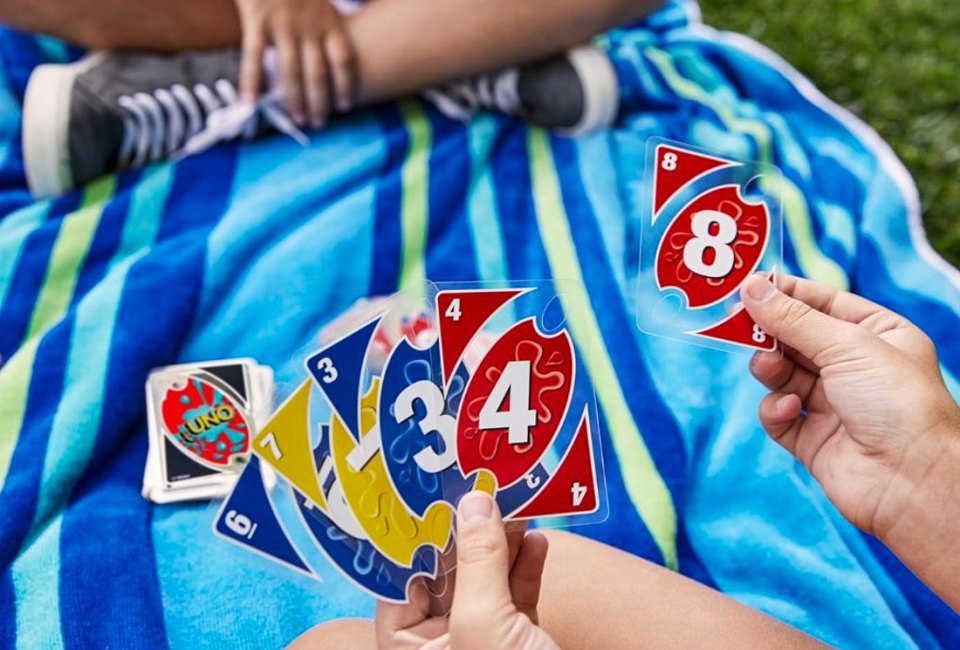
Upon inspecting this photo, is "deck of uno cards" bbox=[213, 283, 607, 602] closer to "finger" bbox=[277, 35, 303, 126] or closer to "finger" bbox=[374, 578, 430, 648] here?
"finger" bbox=[374, 578, 430, 648]

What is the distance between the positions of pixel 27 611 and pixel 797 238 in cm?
104

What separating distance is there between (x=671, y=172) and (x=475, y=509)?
425mm

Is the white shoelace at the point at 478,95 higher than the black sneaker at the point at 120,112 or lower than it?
higher

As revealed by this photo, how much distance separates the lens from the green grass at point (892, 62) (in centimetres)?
155

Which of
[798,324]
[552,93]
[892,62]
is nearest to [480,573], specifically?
[798,324]

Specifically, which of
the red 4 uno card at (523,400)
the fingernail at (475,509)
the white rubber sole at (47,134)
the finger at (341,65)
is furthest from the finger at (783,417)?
the white rubber sole at (47,134)

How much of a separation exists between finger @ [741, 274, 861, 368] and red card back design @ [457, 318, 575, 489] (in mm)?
193

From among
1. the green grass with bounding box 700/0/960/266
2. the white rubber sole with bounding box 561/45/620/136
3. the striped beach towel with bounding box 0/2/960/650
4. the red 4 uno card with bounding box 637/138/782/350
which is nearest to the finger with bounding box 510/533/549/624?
the striped beach towel with bounding box 0/2/960/650

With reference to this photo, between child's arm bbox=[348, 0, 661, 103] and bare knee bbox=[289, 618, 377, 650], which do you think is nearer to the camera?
bare knee bbox=[289, 618, 377, 650]

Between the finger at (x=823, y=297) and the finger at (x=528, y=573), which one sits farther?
the finger at (x=823, y=297)

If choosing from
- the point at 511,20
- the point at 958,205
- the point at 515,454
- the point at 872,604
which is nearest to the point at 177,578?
the point at 515,454

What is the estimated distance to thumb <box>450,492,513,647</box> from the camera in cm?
66

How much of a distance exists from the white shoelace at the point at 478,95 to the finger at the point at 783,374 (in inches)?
25.9

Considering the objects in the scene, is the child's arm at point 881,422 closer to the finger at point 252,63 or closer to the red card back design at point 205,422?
the red card back design at point 205,422
